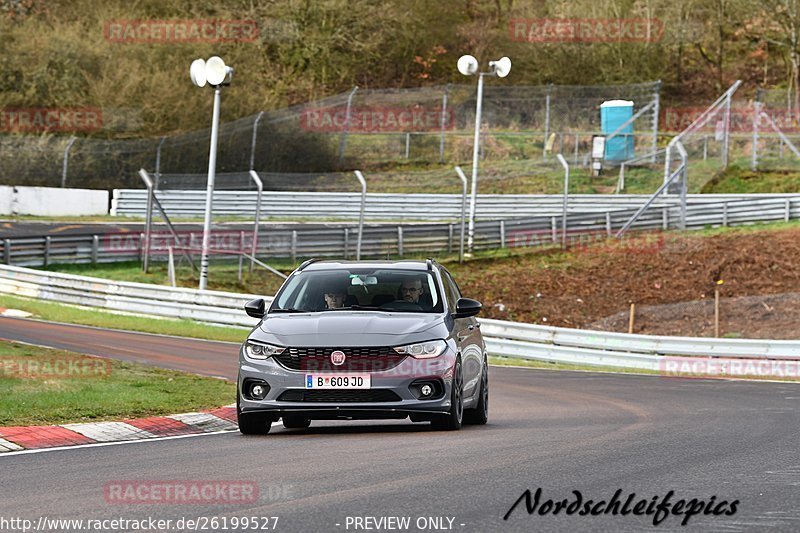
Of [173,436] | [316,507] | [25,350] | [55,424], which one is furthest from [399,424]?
[25,350]

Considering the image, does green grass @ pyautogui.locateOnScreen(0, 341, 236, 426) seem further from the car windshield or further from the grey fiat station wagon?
the car windshield

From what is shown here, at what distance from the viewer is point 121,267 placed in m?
37.8

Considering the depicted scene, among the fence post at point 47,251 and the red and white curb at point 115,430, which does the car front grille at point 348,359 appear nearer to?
the red and white curb at point 115,430

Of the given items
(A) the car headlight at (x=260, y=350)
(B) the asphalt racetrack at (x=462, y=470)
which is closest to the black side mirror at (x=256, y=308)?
(A) the car headlight at (x=260, y=350)

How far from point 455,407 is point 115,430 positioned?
9.93 feet

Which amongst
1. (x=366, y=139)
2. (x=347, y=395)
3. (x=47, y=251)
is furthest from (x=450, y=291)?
(x=366, y=139)

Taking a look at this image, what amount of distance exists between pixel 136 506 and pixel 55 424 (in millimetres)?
4747

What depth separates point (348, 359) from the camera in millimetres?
12039

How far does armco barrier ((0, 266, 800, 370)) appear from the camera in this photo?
2664 centimetres

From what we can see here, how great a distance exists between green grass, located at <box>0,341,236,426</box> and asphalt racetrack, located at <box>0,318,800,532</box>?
147 cm

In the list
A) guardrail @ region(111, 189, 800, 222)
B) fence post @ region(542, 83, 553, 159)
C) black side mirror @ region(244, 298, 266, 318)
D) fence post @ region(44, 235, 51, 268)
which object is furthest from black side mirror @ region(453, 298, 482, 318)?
fence post @ region(542, 83, 553, 159)

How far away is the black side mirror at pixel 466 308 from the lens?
13.2 m

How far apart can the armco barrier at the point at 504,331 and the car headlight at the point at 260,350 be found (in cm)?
1584

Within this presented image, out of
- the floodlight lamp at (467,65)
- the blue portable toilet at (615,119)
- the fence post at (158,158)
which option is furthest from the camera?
the blue portable toilet at (615,119)
